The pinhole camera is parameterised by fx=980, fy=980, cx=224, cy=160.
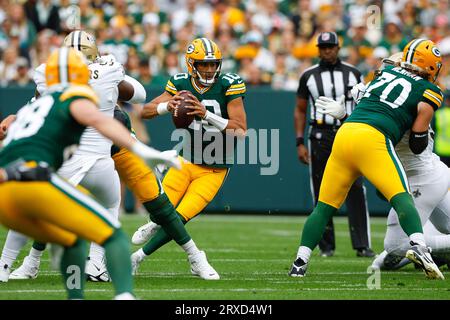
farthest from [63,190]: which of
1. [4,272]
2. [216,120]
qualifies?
[216,120]

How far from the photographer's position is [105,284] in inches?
245

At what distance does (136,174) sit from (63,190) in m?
1.94

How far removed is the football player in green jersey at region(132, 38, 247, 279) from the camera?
6812mm

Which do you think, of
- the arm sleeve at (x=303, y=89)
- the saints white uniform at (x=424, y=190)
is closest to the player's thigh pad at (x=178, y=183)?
the saints white uniform at (x=424, y=190)

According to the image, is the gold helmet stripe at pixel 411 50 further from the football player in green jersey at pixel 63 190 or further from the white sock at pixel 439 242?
the football player in green jersey at pixel 63 190

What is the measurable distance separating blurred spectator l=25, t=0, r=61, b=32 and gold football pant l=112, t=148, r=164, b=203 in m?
8.12

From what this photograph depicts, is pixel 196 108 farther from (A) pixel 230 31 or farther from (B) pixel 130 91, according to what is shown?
(A) pixel 230 31

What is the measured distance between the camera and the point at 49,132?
459cm

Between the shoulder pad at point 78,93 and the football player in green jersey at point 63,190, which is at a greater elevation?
the shoulder pad at point 78,93

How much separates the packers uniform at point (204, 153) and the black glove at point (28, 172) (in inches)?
96.7

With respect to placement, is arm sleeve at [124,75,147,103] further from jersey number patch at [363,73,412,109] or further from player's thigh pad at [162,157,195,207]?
jersey number patch at [363,73,412,109]

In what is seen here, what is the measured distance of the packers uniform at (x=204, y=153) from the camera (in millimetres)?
6892

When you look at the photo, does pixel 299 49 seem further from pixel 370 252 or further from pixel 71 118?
pixel 71 118

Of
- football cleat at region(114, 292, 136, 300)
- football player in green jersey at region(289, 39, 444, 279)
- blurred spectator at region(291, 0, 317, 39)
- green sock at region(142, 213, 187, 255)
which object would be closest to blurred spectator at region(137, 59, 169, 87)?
blurred spectator at region(291, 0, 317, 39)
